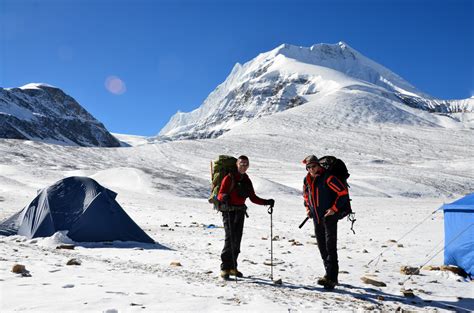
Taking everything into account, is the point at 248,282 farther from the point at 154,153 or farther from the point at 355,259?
the point at 154,153

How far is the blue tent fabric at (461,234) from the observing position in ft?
28.5

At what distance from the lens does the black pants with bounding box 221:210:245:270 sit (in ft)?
24.7

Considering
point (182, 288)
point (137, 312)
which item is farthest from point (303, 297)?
point (137, 312)

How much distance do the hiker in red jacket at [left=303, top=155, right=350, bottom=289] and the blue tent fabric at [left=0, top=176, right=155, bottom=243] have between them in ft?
21.5

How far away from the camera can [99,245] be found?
1140 cm

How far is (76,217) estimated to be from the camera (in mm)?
12000

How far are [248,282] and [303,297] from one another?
1.30 meters

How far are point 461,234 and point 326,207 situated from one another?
3939 mm

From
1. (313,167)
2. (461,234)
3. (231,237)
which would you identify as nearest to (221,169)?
(231,237)

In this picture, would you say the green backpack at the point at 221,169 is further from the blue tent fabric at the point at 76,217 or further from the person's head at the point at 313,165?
the blue tent fabric at the point at 76,217

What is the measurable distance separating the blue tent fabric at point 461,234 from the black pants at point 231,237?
4907 millimetres

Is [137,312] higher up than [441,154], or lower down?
lower down

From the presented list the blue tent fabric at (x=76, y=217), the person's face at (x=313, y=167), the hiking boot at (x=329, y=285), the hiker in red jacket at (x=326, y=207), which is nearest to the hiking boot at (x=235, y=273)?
the hiker in red jacket at (x=326, y=207)

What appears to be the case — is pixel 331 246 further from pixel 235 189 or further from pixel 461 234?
pixel 461 234
